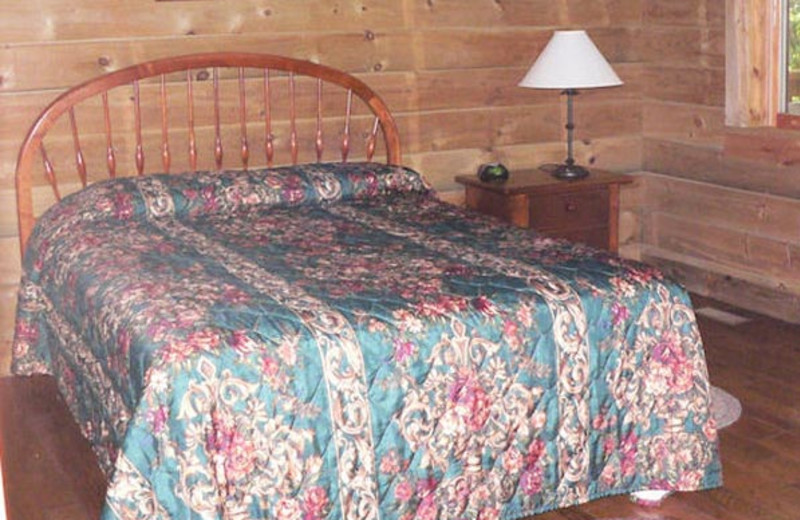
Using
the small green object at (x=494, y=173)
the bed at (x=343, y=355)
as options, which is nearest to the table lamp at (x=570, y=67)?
the small green object at (x=494, y=173)

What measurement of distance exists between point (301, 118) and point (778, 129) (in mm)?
1852

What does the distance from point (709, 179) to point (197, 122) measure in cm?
218

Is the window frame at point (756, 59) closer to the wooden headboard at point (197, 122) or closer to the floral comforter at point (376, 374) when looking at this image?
the wooden headboard at point (197, 122)

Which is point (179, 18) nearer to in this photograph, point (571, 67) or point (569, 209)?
point (571, 67)

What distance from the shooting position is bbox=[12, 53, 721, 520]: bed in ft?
7.34

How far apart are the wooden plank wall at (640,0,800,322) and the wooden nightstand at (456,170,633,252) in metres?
0.52

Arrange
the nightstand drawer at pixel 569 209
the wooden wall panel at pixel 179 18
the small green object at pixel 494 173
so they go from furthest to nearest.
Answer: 1. the small green object at pixel 494 173
2. the nightstand drawer at pixel 569 209
3. the wooden wall panel at pixel 179 18

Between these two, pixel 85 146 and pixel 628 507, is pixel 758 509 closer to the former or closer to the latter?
pixel 628 507

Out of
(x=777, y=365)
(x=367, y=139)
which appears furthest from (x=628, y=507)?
(x=367, y=139)

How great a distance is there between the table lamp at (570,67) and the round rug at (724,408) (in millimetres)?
1261

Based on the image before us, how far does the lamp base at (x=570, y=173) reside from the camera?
14.3 ft

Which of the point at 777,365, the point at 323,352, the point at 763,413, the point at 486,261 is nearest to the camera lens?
the point at 323,352

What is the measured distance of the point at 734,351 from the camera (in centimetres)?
402

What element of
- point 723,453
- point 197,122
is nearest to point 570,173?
point 197,122
